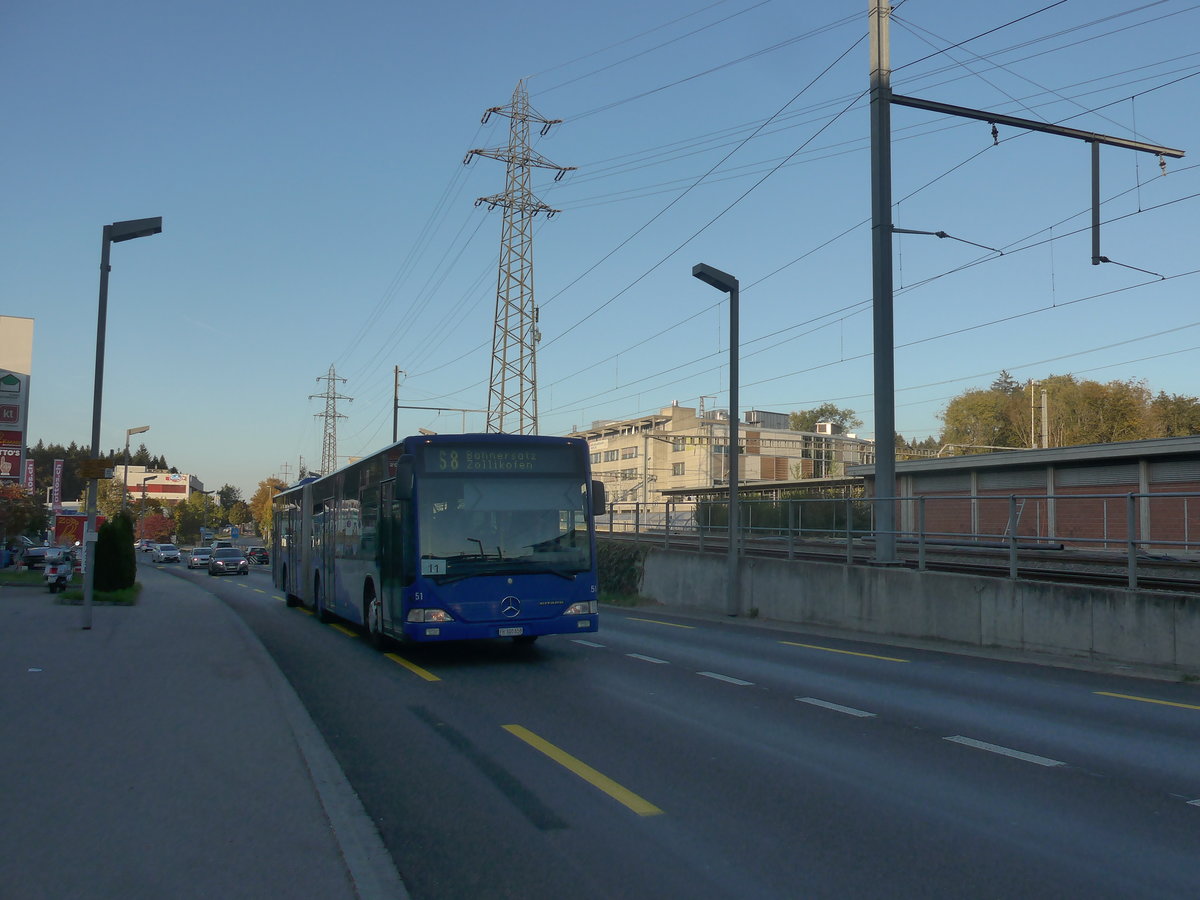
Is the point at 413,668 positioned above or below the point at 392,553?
below

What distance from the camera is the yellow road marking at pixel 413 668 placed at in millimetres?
11914

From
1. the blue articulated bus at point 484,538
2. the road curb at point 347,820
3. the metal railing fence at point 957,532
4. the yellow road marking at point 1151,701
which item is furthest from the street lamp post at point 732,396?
the road curb at point 347,820

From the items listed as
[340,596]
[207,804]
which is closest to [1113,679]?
[207,804]

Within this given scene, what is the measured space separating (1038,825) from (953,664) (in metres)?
7.35

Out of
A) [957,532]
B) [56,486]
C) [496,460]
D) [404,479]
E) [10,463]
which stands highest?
[56,486]

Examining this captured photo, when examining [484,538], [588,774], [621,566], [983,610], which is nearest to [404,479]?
[484,538]

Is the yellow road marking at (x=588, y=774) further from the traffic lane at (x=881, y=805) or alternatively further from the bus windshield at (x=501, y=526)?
the bus windshield at (x=501, y=526)

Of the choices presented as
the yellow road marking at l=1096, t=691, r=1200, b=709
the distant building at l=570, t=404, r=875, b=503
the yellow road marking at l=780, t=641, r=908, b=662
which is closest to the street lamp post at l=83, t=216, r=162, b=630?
the yellow road marking at l=780, t=641, r=908, b=662

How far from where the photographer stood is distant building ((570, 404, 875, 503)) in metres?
100

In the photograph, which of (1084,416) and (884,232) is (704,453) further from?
(884,232)

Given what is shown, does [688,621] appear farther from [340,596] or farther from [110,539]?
[110,539]

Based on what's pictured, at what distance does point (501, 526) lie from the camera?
512 inches

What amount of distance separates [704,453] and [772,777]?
96908 millimetres

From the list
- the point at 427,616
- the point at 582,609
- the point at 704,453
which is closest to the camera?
the point at 427,616
